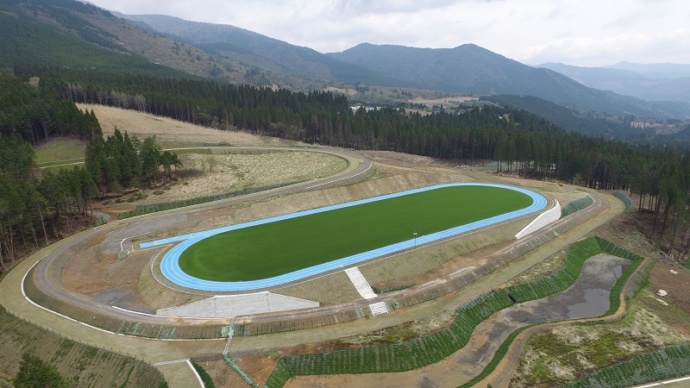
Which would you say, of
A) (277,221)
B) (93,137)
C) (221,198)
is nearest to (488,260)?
(277,221)

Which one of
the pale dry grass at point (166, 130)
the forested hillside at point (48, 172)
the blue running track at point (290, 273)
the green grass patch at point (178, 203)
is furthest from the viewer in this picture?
the pale dry grass at point (166, 130)

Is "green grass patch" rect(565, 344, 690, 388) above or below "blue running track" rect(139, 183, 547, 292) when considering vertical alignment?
below

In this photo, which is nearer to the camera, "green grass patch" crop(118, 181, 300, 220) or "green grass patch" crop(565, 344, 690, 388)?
"green grass patch" crop(565, 344, 690, 388)

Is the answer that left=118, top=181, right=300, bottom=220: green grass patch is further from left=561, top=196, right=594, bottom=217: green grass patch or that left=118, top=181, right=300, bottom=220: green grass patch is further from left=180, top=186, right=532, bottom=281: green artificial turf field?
left=561, top=196, right=594, bottom=217: green grass patch

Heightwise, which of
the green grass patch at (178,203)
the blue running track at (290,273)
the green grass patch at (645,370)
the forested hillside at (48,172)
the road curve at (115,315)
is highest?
the forested hillside at (48,172)

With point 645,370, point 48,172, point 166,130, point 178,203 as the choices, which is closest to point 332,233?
point 178,203

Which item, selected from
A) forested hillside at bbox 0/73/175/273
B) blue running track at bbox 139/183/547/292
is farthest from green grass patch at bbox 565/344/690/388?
forested hillside at bbox 0/73/175/273

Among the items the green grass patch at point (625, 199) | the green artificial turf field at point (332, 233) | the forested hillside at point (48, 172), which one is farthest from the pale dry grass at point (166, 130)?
the green grass patch at point (625, 199)

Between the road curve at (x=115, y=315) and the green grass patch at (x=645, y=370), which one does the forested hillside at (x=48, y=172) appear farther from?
the green grass patch at (x=645, y=370)
